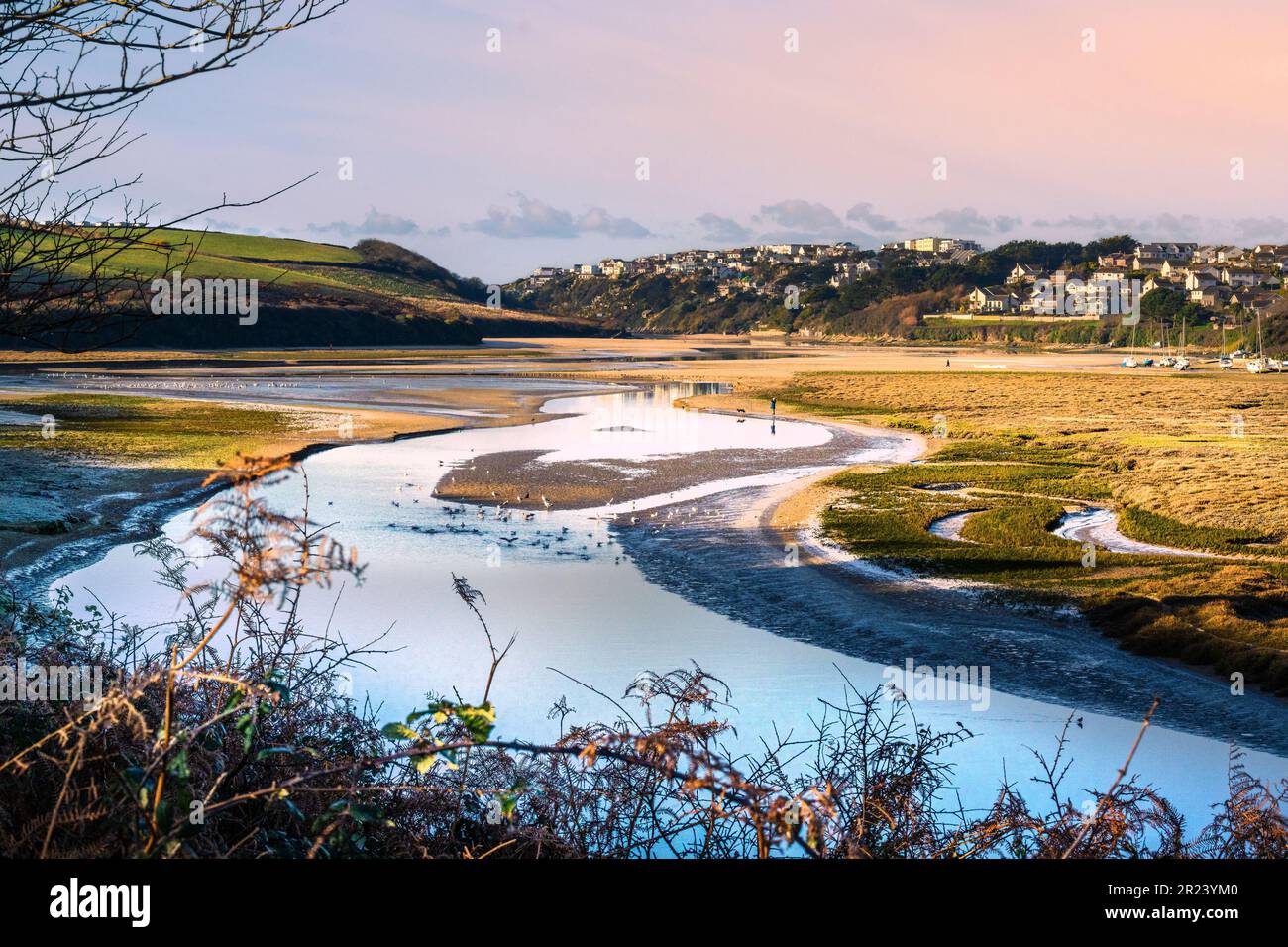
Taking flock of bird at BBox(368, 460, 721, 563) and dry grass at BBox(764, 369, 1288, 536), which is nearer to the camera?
flock of bird at BBox(368, 460, 721, 563)

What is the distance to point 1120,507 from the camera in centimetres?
2811

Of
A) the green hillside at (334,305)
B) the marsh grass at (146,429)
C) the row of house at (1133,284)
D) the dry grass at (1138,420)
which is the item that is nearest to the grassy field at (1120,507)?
the dry grass at (1138,420)

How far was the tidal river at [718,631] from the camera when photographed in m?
12.9

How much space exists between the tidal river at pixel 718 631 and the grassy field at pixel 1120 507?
1272 mm

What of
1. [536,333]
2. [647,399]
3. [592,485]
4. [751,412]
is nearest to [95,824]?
[592,485]

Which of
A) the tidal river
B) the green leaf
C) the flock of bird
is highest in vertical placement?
the green leaf

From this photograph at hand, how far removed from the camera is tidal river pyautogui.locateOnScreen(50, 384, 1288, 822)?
1287 centimetres

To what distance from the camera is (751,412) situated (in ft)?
183

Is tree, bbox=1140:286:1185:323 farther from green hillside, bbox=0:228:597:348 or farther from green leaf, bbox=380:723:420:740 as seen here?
green leaf, bbox=380:723:420:740

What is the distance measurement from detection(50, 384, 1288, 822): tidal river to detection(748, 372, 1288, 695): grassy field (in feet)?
4.17

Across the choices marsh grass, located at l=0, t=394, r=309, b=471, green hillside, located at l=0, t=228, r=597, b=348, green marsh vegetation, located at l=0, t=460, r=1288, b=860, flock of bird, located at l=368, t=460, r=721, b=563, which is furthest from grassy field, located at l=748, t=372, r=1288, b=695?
green hillside, located at l=0, t=228, r=597, b=348

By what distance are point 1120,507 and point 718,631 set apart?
592 inches

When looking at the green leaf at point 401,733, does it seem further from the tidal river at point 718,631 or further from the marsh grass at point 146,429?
the marsh grass at point 146,429
